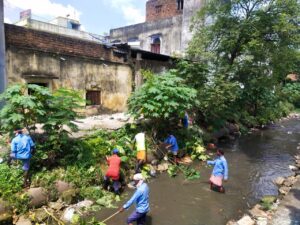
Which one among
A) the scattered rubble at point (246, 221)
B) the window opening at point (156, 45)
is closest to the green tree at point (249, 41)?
the scattered rubble at point (246, 221)

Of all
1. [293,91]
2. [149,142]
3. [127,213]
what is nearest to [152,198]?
[127,213]

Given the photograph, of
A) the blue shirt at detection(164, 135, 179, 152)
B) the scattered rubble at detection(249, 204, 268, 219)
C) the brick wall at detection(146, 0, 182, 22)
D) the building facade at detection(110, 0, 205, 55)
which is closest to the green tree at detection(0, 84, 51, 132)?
the blue shirt at detection(164, 135, 179, 152)

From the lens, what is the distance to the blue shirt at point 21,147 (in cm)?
676

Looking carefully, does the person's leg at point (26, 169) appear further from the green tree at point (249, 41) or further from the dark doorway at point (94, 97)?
the green tree at point (249, 41)

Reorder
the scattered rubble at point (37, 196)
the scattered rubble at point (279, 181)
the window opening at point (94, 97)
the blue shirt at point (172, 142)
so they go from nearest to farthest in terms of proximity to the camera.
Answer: the scattered rubble at point (37, 196), the scattered rubble at point (279, 181), the blue shirt at point (172, 142), the window opening at point (94, 97)

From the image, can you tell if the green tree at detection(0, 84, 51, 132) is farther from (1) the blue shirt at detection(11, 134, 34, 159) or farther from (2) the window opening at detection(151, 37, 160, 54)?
(2) the window opening at detection(151, 37, 160, 54)

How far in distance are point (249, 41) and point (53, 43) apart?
11.1 metres

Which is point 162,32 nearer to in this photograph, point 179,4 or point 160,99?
point 179,4

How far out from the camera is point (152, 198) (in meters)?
8.12

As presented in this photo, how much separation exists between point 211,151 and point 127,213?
7.45m

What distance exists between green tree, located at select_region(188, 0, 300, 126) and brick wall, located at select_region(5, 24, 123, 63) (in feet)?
19.9

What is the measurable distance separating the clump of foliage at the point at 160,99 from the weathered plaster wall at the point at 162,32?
15.6 m

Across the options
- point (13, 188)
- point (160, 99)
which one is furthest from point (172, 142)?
point (13, 188)

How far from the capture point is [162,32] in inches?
1121
